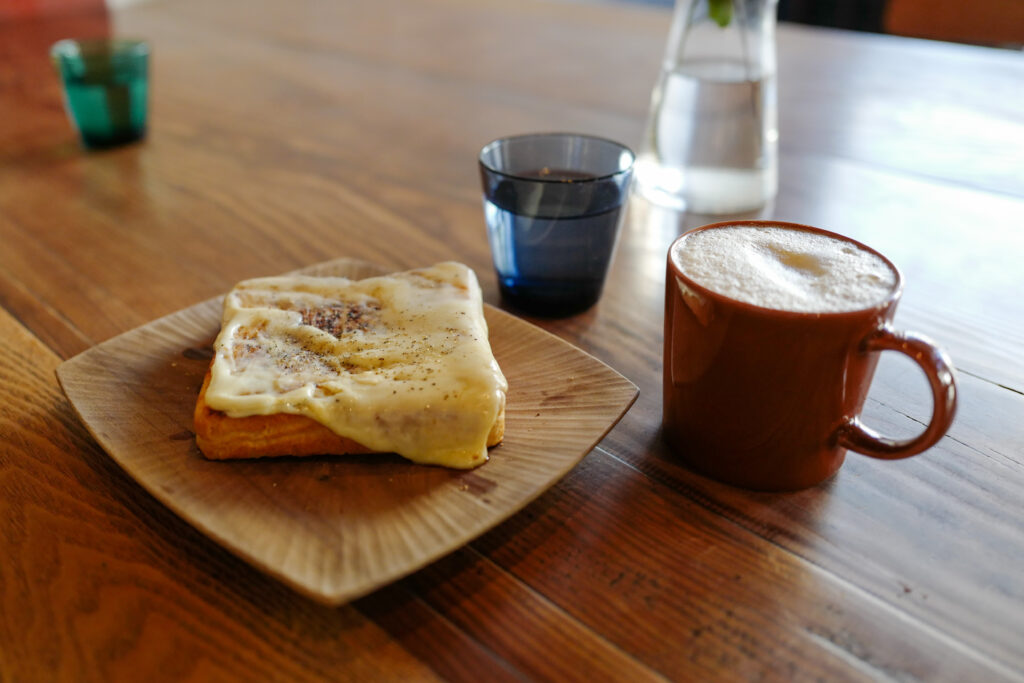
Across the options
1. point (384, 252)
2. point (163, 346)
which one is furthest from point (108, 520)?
point (384, 252)

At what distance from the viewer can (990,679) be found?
1.47ft

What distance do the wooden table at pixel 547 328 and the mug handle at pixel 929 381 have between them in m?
0.05

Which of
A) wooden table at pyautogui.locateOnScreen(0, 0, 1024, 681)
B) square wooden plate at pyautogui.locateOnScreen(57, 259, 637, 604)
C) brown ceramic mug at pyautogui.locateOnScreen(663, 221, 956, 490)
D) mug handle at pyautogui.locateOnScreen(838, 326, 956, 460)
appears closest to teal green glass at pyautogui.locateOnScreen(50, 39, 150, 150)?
wooden table at pyautogui.locateOnScreen(0, 0, 1024, 681)

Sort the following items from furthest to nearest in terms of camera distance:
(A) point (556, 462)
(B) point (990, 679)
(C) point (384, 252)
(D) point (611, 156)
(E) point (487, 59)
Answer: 1. (E) point (487, 59)
2. (C) point (384, 252)
3. (D) point (611, 156)
4. (A) point (556, 462)
5. (B) point (990, 679)

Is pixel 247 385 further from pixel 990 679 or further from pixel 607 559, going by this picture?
pixel 990 679

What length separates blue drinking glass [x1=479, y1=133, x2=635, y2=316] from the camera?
0.75 meters

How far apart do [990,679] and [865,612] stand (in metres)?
0.07

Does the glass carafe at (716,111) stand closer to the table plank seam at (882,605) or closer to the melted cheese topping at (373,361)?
the melted cheese topping at (373,361)

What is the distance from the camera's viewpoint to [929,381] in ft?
1.66

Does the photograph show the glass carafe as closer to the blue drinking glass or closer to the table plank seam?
the blue drinking glass

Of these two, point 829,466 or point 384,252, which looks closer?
point 829,466

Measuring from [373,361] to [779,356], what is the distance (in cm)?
29

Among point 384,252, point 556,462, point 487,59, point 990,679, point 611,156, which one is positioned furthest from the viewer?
point 487,59

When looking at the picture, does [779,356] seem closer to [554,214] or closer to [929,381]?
[929,381]
